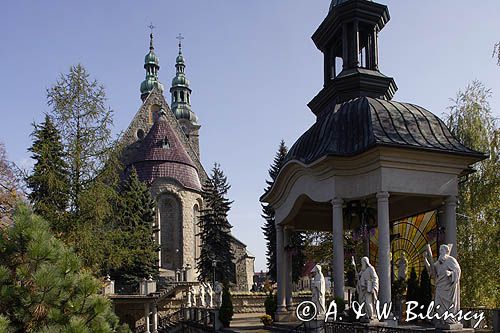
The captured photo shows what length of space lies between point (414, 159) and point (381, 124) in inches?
63.4

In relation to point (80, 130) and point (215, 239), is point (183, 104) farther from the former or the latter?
point (80, 130)

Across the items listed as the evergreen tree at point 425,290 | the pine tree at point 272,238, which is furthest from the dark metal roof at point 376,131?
the pine tree at point 272,238

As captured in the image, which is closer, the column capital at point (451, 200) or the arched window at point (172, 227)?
the column capital at point (451, 200)

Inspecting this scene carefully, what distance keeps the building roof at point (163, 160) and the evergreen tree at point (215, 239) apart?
9.62 ft

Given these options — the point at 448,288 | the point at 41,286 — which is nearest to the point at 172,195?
the point at 448,288

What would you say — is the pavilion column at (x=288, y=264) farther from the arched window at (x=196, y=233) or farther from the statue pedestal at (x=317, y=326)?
the arched window at (x=196, y=233)

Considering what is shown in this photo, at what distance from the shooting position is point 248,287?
6147 cm

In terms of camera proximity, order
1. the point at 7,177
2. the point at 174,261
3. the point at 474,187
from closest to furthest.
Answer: the point at 7,177 → the point at 474,187 → the point at 174,261

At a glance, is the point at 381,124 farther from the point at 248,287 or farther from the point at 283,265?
the point at 248,287

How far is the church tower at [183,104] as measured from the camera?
82.8 meters

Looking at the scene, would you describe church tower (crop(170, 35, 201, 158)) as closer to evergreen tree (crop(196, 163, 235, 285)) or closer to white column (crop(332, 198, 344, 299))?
evergreen tree (crop(196, 163, 235, 285))

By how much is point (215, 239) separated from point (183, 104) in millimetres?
40235

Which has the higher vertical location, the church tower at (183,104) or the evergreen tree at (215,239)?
the church tower at (183,104)

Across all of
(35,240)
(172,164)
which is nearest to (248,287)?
(172,164)
